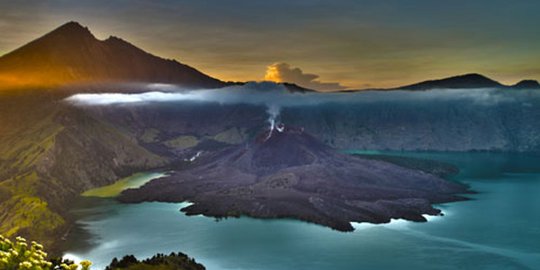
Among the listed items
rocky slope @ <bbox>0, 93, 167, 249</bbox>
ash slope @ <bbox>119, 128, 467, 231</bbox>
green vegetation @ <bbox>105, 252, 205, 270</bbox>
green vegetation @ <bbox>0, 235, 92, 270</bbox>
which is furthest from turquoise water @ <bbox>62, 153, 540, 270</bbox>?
green vegetation @ <bbox>0, 235, 92, 270</bbox>

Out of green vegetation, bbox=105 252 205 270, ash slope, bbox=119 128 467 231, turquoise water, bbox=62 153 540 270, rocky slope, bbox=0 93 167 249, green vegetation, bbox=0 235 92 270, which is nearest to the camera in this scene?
green vegetation, bbox=0 235 92 270

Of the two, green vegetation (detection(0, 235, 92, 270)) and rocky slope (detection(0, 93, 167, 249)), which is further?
rocky slope (detection(0, 93, 167, 249))

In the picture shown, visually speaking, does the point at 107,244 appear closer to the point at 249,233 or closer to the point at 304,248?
the point at 249,233

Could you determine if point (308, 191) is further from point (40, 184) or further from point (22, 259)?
point (22, 259)

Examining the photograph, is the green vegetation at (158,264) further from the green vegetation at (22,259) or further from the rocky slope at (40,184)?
the green vegetation at (22,259)

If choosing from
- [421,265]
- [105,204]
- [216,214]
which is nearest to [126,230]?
[216,214]

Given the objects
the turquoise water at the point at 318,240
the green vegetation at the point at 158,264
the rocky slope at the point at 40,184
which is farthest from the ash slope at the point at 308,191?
the green vegetation at the point at 158,264

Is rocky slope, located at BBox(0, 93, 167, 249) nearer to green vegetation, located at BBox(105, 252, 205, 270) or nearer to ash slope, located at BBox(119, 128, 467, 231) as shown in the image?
ash slope, located at BBox(119, 128, 467, 231)
